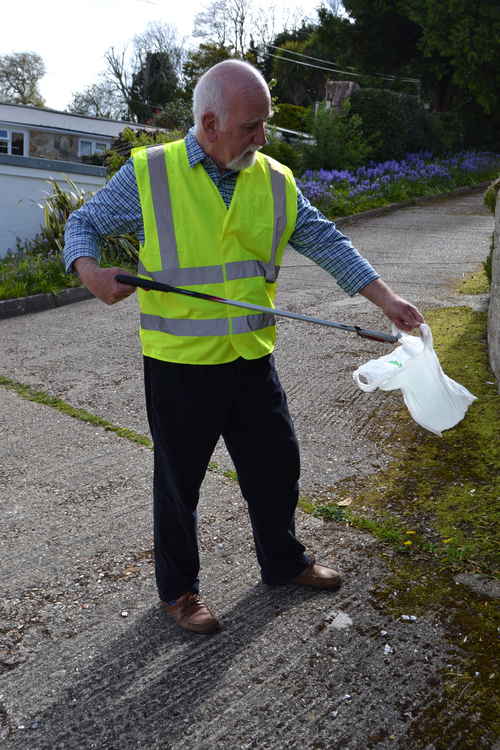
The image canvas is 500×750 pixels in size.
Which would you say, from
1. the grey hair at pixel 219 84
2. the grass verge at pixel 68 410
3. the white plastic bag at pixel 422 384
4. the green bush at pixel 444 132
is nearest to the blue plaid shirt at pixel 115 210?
the grey hair at pixel 219 84

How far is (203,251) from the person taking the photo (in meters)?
2.58

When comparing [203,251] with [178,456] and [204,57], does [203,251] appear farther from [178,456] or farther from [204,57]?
[204,57]

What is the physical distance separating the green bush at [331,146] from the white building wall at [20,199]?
5362 mm

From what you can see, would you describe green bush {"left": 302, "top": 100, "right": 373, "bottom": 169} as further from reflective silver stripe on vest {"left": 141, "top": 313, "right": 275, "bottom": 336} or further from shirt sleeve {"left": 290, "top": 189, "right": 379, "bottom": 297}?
reflective silver stripe on vest {"left": 141, "top": 313, "right": 275, "bottom": 336}

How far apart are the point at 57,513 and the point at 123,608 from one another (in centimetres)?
90

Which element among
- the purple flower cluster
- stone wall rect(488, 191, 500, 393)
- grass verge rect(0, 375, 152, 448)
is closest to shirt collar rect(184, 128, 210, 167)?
grass verge rect(0, 375, 152, 448)

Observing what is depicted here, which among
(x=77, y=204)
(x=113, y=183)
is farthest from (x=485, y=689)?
(x=77, y=204)

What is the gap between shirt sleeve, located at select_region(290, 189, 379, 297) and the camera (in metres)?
2.83

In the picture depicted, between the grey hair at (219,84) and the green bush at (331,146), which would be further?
the green bush at (331,146)

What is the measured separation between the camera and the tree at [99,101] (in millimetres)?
54312

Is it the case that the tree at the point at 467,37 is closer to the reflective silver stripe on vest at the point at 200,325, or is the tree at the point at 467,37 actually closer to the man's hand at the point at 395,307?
the man's hand at the point at 395,307

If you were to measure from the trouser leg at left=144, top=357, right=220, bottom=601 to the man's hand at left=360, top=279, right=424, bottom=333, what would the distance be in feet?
2.25

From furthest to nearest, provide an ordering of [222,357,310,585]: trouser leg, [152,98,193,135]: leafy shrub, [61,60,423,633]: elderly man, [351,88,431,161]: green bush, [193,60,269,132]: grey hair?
[152,98,193,135]: leafy shrub
[351,88,431,161]: green bush
[222,357,310,585]: trouser leg
[61,60,423,633]: elderly man
[193,60,269,132]: grey hair

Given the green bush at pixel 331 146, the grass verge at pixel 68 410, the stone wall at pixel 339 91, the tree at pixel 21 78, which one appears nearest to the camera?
the grass verge at pixel 68 410
